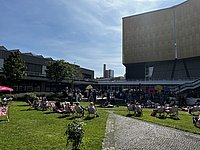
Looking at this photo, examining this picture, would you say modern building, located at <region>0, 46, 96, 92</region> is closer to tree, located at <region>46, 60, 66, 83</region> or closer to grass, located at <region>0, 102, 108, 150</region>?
tree, located at <region>46, 60, 66, 83</region>

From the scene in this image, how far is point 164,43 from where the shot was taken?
3076 inches

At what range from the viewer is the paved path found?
9805 mm

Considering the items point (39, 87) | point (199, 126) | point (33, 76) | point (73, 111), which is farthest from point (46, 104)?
point (39, 87)

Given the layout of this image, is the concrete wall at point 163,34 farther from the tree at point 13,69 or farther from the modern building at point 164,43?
the tree at point 13,69

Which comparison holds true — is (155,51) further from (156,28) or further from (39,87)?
(39,87)

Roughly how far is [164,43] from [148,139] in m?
69.9

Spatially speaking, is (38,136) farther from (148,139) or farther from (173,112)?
(173,112)

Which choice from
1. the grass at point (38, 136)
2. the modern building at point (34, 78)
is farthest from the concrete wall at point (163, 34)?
the grass at point (38, 136)

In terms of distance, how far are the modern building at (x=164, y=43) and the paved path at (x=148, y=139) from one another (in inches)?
2295

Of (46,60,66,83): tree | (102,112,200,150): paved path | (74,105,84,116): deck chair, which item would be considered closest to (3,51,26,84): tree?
(46,60,66,83): tree

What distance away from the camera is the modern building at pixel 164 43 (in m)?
70.1

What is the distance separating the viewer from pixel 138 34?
85.2 meters

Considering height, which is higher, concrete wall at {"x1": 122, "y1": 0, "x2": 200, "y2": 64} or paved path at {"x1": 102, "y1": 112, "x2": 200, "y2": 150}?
concrete wall at {"x1": 122, "y1": 0, "x2": 200, "y2": 64}

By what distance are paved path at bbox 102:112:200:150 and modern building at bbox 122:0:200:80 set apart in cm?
5828
